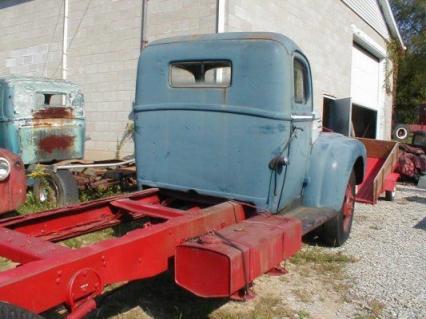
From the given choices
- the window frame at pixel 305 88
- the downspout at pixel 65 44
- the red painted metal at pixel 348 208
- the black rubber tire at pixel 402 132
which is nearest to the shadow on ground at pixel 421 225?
the red painted metal at pixel 348 208

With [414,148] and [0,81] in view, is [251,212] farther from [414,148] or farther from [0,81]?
[414,148]

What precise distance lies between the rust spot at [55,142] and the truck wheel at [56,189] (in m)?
0.74

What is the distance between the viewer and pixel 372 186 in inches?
304

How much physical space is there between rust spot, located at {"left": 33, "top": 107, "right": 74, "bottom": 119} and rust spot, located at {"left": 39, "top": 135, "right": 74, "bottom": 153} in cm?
31

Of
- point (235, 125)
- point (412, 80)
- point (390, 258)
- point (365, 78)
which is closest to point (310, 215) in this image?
point (235, 125)

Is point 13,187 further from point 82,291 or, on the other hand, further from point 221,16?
point 221,16

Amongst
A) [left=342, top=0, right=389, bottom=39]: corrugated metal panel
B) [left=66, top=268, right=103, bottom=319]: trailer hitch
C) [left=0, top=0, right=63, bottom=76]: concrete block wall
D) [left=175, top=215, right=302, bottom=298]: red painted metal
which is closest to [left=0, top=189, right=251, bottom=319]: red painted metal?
[left=66, top=268, right=103, bottom=319]: trailer hitch

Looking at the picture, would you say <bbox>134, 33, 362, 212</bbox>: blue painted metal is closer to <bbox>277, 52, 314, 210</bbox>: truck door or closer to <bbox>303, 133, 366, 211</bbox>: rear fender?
<bbox>277, 52, 314, 210</bbox>: truck door

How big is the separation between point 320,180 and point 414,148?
976cm

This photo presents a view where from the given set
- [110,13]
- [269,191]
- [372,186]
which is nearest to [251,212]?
[269,191]

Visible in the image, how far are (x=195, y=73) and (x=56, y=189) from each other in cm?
315

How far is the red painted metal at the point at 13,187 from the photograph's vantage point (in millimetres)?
5374

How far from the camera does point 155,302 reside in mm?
4090

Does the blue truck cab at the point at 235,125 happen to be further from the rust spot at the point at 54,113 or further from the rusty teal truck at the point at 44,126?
the rust spot at the point at 54,113
